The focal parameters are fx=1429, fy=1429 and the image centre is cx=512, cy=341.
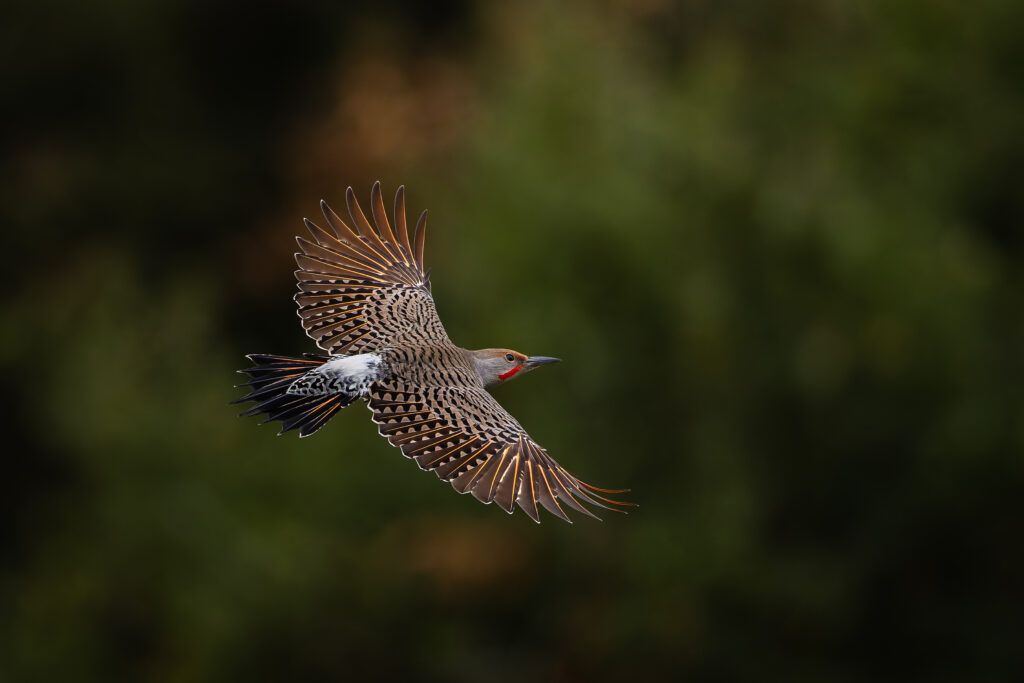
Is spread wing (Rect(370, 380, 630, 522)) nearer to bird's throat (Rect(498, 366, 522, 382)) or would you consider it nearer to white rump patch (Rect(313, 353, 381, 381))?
white rump patch (Rect(313, 353, 381, 381))

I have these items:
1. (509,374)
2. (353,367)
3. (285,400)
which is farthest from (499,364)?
(285,400)

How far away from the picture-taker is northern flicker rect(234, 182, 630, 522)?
524cm

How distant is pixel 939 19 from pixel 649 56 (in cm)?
340

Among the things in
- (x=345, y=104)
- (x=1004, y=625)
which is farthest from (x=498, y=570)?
(x=345, y=104)

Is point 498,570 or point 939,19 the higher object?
point 939,19

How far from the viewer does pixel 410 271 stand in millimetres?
6656

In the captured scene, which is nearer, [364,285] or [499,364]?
[499,364]

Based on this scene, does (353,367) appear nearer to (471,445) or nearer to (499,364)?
(471,445)

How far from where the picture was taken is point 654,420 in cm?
1450

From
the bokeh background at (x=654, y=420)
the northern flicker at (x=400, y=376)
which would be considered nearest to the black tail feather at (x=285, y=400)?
the northern flicker at (x=400, y=376)

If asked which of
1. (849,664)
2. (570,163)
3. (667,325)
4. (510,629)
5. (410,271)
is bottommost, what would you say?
(410,271)

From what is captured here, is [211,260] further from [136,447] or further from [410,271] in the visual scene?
[410,271]

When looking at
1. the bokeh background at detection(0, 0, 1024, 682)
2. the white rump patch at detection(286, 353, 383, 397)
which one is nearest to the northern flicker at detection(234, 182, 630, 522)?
the white rump patch at detection(286, 353, 383, 397)

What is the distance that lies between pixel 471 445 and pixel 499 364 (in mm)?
942
